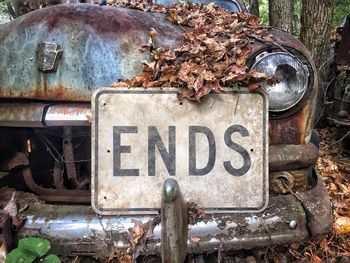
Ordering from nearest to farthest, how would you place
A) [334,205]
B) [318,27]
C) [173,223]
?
[173,223] < [334,205] < [318,27]

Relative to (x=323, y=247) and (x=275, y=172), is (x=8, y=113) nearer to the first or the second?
(x=275, y=172)

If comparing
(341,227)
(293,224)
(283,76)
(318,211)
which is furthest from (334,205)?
(283,76)

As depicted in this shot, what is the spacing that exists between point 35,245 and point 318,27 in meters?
4.68

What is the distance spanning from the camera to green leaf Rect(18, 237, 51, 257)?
5.65 ft

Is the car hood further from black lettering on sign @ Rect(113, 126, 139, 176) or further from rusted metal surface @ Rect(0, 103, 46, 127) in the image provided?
black lettering on sign @ Rect(113, 126, 139, 176)

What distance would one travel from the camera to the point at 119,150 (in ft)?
5.58

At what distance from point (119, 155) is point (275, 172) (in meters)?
0.76

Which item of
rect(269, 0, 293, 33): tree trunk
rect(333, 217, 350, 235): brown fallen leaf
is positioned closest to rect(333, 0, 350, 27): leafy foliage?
rect(269, 0, 293, 33): tree trunk

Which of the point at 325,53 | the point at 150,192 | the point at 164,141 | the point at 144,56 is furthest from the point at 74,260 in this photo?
the point at 325,53

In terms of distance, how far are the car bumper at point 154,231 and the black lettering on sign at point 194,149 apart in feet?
0.71

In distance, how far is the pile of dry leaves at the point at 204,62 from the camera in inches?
68.4

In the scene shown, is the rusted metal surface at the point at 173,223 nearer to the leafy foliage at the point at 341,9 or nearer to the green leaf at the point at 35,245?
the green leaf at the point at 35,245

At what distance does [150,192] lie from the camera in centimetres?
173

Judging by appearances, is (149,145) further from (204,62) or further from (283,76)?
(283,76)
